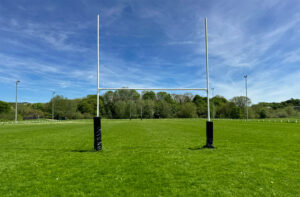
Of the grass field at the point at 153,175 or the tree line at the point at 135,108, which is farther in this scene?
the tree line at the point at 135,108

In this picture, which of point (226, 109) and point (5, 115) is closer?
point (5, 115)

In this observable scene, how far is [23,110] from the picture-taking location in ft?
213

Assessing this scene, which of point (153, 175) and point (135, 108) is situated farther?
point (135, 108)

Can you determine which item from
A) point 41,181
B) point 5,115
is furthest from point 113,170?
point 5,115

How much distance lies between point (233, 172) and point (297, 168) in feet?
6.39

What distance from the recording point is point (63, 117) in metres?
70.8

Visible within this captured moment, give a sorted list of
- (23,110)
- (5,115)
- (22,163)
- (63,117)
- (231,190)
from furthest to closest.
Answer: (63,117)
(23,110)
(5,115)
(22,163)
(231,190)

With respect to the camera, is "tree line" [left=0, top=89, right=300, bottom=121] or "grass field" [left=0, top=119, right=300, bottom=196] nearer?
"grass field" [left=0, top=119, right=300, bottom=196]

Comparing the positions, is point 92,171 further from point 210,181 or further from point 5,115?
point 5,115

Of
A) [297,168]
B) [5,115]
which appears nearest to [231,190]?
[297,168]

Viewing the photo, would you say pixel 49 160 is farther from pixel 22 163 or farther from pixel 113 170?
pixel 113 170

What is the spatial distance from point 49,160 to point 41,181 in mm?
2174

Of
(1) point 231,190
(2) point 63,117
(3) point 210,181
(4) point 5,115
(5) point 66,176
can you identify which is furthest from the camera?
(2) point 63,117

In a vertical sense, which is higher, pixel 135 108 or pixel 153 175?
pixel 135 108
